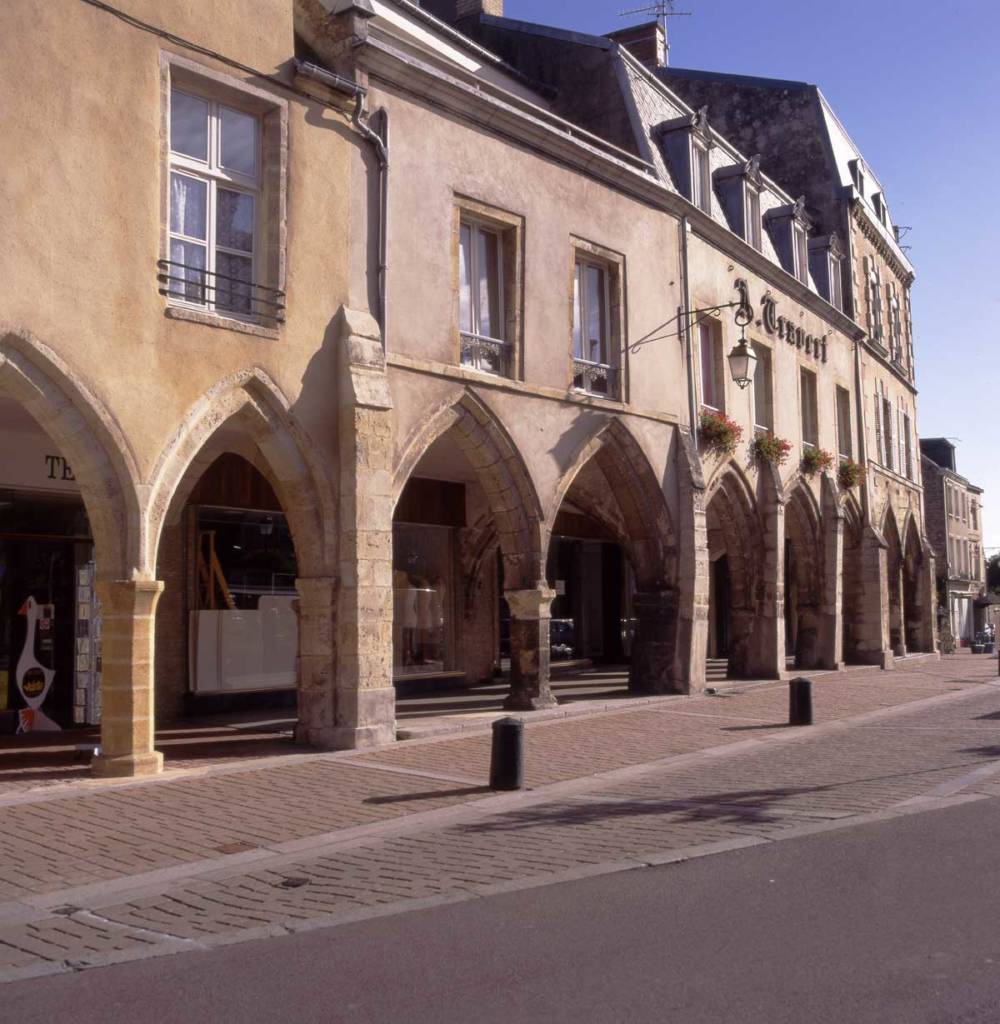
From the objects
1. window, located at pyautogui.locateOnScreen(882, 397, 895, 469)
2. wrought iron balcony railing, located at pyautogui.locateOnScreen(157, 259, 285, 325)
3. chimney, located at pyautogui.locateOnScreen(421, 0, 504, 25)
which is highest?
chimney, located at pyautogui.locateOnScreen(421, 0, 504, 25)

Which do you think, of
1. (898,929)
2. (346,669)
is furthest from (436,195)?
(898,929)

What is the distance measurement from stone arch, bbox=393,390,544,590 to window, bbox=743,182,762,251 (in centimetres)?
884

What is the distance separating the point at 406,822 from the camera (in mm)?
8062

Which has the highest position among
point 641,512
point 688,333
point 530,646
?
point 688,333

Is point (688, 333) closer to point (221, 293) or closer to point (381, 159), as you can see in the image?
point (381, 159)

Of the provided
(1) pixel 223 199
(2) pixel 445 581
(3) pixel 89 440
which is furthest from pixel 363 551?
(2) pixel 445 581

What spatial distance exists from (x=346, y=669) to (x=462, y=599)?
23.1ft

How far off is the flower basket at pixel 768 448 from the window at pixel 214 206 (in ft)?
35.0

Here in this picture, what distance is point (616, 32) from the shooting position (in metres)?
28.7

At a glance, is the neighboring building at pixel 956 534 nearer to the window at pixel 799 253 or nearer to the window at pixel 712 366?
the window at pixel 799 253

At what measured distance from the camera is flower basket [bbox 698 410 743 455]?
17906mm

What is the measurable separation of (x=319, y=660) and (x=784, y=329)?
42.9 ft

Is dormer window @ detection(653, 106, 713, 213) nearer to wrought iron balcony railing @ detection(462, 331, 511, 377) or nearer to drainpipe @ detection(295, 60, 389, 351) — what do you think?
wrought iron balcony railing @ detection(462, 331, 511, 377)

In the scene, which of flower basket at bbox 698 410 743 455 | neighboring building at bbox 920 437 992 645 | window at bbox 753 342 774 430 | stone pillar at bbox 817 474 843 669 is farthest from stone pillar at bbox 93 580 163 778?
neighboring building at bbox 920 437 992 645
